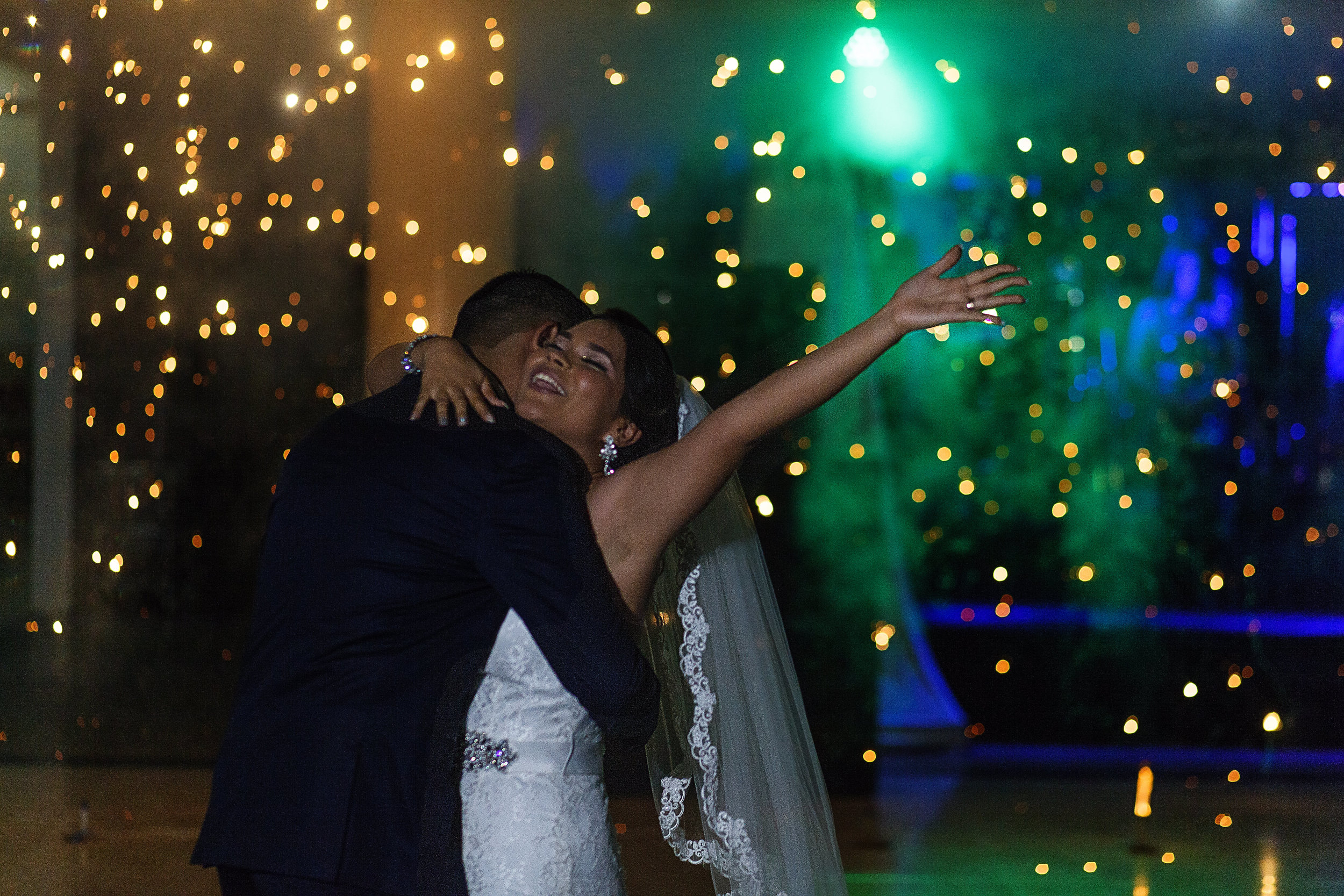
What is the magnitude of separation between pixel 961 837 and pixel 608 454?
2.53m

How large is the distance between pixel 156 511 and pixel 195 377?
50 cm

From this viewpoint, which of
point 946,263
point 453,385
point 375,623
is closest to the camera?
point 375,623

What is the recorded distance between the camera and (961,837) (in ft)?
12.6

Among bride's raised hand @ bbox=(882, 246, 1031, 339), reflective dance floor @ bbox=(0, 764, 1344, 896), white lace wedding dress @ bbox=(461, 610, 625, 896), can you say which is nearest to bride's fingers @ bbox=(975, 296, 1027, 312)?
bride's raised hand @ bbox=(882, 246, 1031, 339)

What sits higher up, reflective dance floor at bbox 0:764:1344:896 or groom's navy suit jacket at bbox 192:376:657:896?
groom's navy suit jacket at bbox 192:376:657:896

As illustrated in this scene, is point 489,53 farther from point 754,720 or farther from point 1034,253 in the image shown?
point 754,720

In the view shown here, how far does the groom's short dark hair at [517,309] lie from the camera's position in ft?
6.43

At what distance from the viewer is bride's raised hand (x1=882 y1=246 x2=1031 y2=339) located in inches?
64.6

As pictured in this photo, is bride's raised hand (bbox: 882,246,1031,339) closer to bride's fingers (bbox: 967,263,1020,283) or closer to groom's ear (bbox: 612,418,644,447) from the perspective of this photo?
bride's fingers (bbox: 967,263,1020,283)

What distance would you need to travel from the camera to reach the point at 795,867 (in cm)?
206

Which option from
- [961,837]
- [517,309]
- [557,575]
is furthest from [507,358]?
[961,837]

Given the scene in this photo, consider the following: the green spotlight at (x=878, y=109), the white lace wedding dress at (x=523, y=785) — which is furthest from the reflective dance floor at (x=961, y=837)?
the green spotlight at (x=878, y=109)

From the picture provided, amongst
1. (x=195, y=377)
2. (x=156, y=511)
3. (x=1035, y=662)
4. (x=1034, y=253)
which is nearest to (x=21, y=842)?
(x=156, y=511)

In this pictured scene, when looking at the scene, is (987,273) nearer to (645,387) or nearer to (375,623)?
(645,387)
